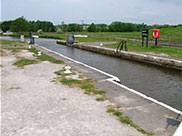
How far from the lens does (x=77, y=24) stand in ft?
296

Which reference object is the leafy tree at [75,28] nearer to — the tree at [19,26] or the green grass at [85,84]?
the tree at [19,26]

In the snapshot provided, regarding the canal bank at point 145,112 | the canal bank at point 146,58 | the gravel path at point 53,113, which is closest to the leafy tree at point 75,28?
the canal bank at point 146,58

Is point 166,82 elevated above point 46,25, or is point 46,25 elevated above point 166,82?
point 46,25

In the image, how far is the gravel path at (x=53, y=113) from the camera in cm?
352

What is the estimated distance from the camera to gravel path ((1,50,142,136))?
11.5 ft

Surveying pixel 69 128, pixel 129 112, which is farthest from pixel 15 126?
pixel 129 112

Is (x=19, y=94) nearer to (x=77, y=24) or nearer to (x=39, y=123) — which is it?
(x=39, y=123)

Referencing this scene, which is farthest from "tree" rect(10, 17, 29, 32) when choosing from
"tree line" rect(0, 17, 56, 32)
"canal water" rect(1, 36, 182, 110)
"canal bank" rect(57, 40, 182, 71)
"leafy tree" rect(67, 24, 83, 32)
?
"canal water" rect(1, 36, 182, 110)

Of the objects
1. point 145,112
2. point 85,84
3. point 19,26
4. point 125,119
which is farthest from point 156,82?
point 19,26

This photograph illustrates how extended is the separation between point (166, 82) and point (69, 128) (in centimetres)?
609

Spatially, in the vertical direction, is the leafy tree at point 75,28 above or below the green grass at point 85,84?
above

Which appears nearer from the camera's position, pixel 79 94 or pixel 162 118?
pixel 162 118

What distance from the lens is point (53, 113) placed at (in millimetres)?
4262

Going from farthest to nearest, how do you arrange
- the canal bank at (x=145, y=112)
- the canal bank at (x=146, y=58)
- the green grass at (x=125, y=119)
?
the canal bank at (x=146, y=58) < the canal bank at (x=145, y=112) < the green grass at (x=125, y=119)
